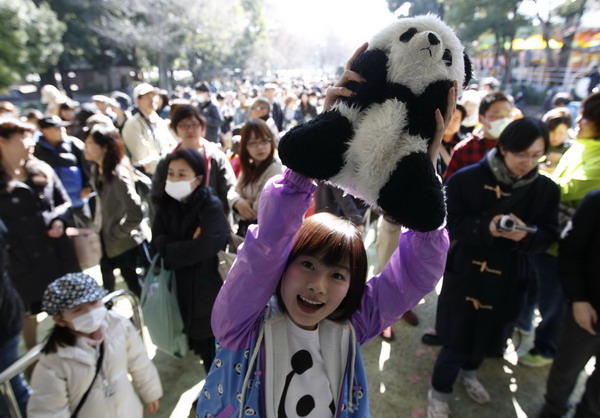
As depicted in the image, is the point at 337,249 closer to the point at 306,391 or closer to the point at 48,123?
the point at 306,391

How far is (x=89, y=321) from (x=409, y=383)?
7.26ft

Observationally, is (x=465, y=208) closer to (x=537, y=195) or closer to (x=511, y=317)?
(x=537, y=195)

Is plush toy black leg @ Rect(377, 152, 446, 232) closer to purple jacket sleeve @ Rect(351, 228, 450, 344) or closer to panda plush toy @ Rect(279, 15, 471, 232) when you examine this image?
panda plush toy @ Rect(279, 15, 471, 232)

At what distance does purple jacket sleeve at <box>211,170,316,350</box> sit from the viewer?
975mm

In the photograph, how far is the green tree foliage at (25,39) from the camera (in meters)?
15.6

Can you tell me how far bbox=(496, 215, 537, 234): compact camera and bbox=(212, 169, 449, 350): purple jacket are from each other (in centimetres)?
106

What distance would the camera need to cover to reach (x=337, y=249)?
116 cm

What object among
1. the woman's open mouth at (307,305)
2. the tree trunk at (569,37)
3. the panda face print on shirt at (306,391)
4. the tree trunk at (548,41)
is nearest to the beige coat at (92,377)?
the panda face print on shirt at (306,391)

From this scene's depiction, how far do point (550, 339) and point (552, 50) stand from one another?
2119 centimetres

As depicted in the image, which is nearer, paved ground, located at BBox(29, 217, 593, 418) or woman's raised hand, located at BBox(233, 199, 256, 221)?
paved ground, located at BBox(29, 217, 593, 418)

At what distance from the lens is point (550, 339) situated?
110 inches

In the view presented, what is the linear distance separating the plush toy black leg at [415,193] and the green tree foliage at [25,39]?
20185 mm

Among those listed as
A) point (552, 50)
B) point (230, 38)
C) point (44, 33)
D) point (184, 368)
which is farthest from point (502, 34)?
point (44, 33)

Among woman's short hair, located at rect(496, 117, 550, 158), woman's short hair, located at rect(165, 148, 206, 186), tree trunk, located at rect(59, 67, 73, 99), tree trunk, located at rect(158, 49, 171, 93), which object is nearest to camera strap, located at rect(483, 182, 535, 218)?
woman's short hair, located at rect(496, 117, 550, 158)
